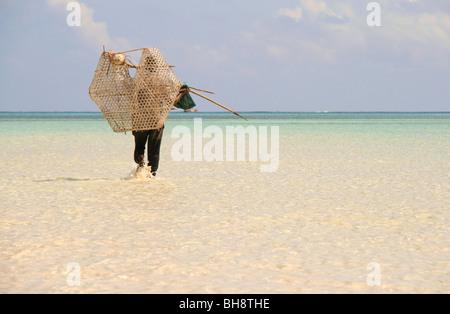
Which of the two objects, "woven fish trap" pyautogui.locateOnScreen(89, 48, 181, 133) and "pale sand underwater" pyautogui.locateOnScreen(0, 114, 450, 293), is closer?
"pale sand underwater" pyautogui.locateOnScreen(0, 114, 450, 293)

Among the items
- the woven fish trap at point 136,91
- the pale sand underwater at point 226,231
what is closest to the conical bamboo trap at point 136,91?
the woven fish trap at point 136,91

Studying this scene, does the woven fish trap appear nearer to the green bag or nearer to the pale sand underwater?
the green bag

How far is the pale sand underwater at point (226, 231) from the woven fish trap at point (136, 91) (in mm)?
823

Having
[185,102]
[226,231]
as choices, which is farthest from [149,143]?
[226,231]

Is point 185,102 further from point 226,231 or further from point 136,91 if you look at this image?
point 226,231

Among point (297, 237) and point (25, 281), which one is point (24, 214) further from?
point (297, 237)

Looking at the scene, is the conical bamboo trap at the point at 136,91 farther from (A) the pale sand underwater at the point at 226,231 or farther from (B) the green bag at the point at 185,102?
(A) the pale sand underwater at the point at 226,231

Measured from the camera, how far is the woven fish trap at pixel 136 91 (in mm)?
7164

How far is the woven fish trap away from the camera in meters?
7.16

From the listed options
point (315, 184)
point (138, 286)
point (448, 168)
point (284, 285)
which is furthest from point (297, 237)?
point (448, 168)

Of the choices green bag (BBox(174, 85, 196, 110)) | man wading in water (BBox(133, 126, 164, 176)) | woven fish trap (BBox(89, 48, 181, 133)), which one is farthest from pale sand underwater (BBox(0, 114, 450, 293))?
green bag (BBox(174, 85, 196, 110))

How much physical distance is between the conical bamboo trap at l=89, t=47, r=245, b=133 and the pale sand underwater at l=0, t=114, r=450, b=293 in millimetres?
824

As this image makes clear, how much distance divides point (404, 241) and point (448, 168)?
555 centimetres

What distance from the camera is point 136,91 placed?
714 centimetres
